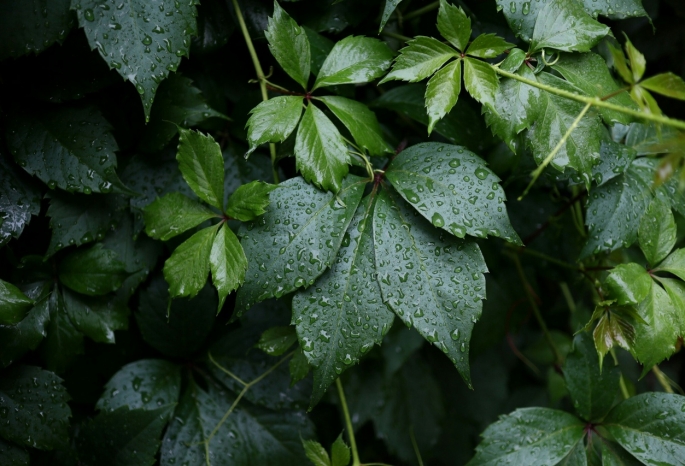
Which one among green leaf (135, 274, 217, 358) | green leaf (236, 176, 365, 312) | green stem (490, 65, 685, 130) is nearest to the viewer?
green stem (490, 65, 685, 130)

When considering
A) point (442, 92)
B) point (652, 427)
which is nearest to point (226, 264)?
point (442, 92)

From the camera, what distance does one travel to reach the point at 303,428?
1044 mm

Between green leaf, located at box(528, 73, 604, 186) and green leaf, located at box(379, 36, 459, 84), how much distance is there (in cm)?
17

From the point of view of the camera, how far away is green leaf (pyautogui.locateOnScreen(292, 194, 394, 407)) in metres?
0.77

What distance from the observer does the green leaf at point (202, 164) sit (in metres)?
0.79

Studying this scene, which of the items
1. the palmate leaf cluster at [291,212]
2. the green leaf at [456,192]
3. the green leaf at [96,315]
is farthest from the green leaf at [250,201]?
the green leaf at [96,315]

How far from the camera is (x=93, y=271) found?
91 centimetres

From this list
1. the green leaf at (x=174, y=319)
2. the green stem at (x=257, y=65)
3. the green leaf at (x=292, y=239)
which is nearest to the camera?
the green leaf at (x=292, y=239)

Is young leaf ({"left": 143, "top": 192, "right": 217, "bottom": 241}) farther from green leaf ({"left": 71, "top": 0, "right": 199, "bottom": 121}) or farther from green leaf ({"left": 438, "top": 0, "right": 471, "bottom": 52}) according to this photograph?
green leaf ({"left": 438, "top": 0, "right": 471, "bottom": 52})

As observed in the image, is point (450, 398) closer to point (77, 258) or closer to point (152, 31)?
point (77, 258)

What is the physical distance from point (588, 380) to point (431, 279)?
40cm

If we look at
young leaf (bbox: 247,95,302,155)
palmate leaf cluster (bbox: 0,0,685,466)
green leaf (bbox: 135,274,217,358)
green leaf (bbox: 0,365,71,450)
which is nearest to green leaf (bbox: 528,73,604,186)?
palmate leaf cluster (bbox: 0,0,685,466)

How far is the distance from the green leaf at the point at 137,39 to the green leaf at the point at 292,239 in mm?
252

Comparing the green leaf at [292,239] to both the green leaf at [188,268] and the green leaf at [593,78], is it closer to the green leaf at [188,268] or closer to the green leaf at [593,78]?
the green leaf at [188,268]
